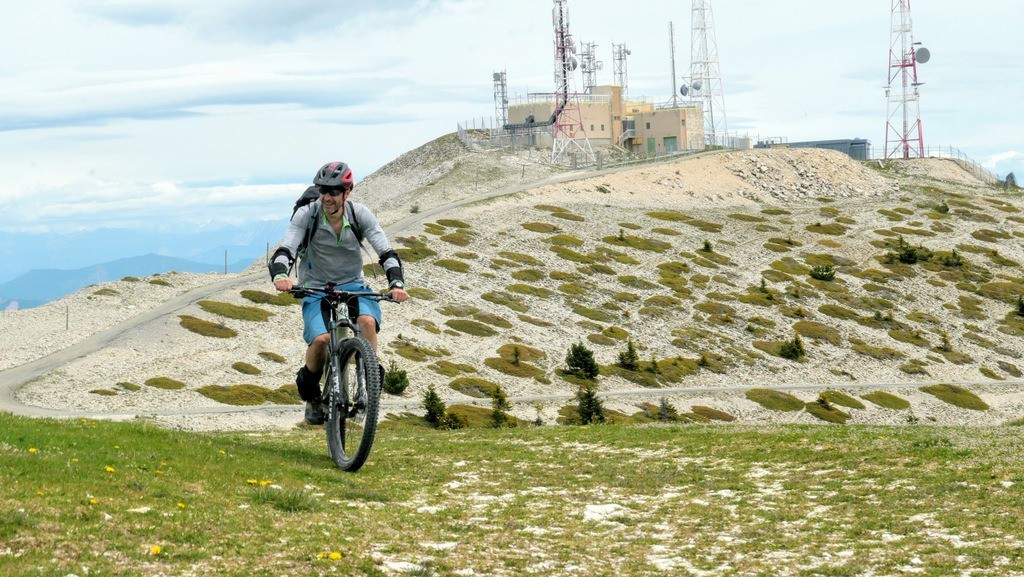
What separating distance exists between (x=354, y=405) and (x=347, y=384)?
0.51 m

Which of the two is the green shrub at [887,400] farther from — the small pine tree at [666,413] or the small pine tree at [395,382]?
the small pine tree at [395,382]

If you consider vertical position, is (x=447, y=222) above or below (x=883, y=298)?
above

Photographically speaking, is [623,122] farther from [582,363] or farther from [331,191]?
[331,191]

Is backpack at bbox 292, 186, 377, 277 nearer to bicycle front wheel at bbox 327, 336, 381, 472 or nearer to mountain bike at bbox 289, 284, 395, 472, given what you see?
mountain bike at bbox 289, 284, 395, 472

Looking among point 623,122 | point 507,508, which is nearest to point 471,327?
point 507,508

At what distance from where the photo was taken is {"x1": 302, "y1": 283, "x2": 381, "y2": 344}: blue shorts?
45.7 ft

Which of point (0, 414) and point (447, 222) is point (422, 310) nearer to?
point (447, 222)

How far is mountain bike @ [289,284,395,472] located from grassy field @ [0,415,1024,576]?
46cm

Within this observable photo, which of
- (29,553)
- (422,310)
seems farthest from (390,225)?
(29,553)

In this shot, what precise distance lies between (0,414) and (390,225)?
83.7 meters

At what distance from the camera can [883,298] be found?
92.6 metres

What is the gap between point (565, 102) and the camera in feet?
454

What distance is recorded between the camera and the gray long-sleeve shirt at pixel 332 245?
544 inches

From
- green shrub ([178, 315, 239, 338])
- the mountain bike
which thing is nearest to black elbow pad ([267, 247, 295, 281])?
the mountain bike
